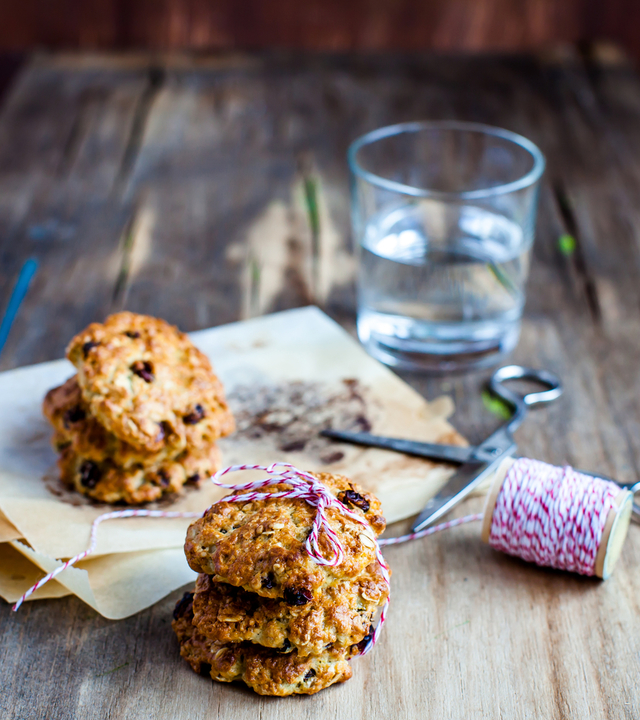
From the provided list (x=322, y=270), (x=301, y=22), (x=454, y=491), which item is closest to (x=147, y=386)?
(x=454, y=491)

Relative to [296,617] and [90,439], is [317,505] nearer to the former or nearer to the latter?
[296,617]

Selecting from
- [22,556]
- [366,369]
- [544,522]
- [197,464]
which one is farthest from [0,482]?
[544,522]

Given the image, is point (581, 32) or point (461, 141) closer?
point (461, 141)

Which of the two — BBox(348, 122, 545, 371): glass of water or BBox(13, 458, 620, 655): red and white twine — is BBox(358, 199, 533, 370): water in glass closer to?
BBox(348, 122, 545, 371): glass of water

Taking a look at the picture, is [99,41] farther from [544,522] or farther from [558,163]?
[544,522]

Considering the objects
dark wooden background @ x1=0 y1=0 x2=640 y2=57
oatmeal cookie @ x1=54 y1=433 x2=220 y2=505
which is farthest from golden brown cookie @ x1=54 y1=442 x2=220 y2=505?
dark wooden background @ x1=0 y1=0 x2=640 y2=57

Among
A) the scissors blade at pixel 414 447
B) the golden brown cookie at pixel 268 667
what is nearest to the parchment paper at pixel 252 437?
the scissors blade at pixel 414 447
